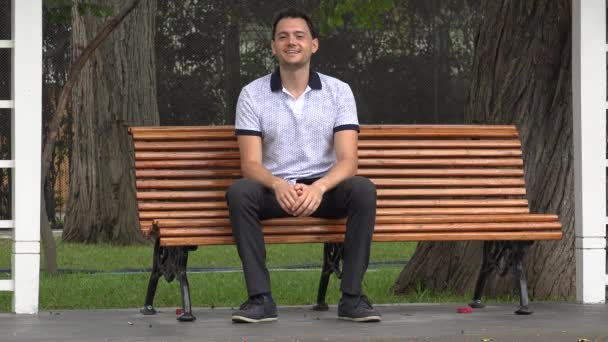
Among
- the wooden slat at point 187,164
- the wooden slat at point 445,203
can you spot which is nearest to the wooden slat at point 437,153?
the wooden slat at point 445,203

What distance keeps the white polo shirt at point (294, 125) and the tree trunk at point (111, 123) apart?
8.25 m

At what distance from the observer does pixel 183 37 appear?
→ 15.5 metres

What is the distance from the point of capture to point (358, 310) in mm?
6590

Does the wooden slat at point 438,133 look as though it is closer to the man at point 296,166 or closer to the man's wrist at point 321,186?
the man at point 296,166

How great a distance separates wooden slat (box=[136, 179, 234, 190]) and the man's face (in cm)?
65

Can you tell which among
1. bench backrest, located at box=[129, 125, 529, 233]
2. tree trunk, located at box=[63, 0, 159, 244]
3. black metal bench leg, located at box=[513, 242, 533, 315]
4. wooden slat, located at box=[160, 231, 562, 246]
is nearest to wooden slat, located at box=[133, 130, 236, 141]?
bench backrest, located at box=[129, 125, 529, 233]

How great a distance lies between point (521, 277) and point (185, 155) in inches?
67.4

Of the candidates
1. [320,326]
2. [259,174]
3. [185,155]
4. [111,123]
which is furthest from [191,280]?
[111,123]

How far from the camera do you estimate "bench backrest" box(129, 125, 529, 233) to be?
7082 millimetres

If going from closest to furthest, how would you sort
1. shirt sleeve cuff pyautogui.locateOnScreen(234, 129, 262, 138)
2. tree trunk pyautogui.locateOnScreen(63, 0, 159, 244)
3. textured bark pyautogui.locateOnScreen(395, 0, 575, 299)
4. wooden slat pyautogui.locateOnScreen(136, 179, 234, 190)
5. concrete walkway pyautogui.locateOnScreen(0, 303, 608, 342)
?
concrete walkway pyautogui.locateOnScreen(0, 303, 608, 342) → shirt sleeve cuff pyautogui.locateOnScreen(234, 129, 262, 138) → wooden slat pyautogui.locateOnScreen(136, 179, 234, 190) → textured bark pyautogui.locateOnScreen(395, 0, 575, 299) → tree trunk pyautogui.locateOnScreen(63, 0, 159, 244)

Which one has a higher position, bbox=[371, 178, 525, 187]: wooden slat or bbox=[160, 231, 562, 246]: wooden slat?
bbox=[371, 178, 525, 187]: wooden slat

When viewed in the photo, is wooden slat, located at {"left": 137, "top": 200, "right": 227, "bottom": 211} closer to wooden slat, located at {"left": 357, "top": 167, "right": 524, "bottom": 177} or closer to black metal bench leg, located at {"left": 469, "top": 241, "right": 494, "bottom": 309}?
wooden slat, located at {"left": 357, "top": 167, "right": 524, "bottom": 177}

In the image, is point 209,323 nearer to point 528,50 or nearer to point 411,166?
point 411,166

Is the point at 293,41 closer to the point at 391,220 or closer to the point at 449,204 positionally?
the point at 391,220
